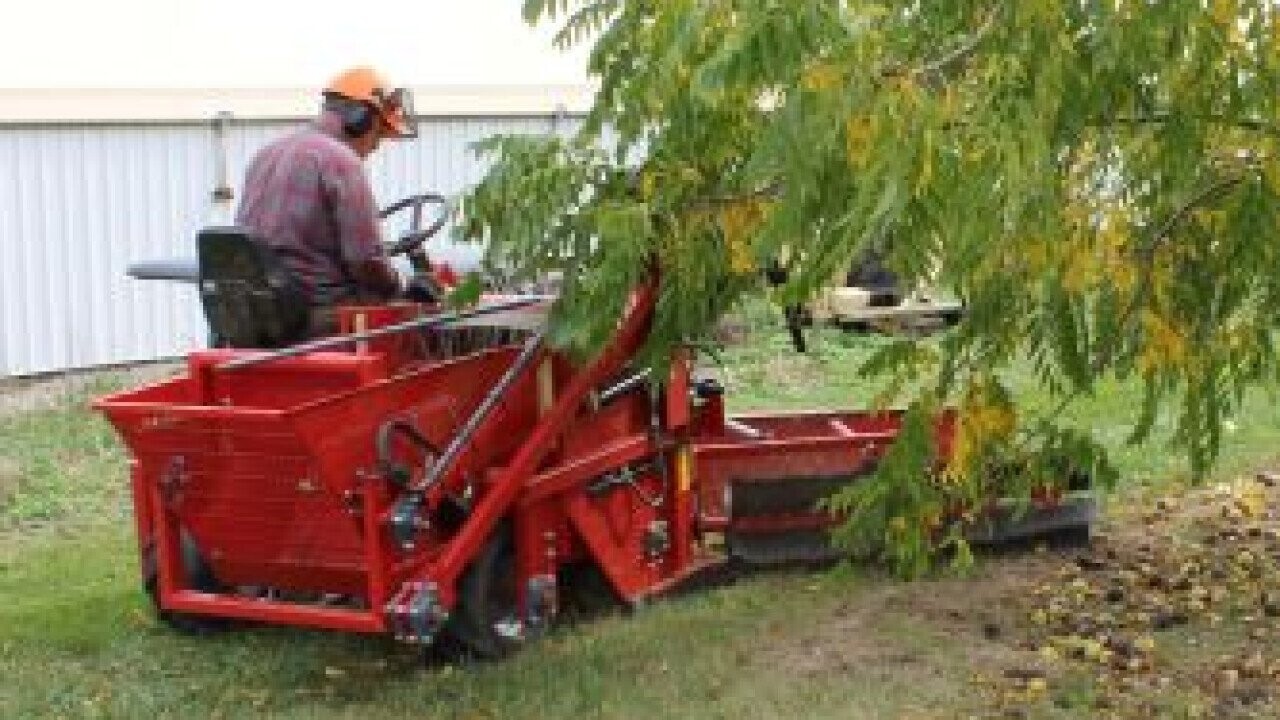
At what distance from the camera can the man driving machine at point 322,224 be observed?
21.8 ft

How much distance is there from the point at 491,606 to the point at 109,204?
7016mm

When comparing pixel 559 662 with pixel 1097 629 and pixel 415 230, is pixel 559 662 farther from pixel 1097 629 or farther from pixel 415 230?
pixel 1097 629

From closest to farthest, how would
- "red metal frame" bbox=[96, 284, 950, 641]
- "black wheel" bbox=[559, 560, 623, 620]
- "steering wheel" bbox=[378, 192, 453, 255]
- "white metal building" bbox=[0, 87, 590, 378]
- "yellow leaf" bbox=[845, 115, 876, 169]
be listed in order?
"yellow leaf" bbox=[845, 115, 876, 169] < "red metal frame" bbox=[96, 284, 950, 641] < "steering wheel" bbox=[378, 192, 453, 255] < "black wheel" bbox=[559, 560, 623, 620] < "white metal building" bbox=[0, 87, 590, 378]

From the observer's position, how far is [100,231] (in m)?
12.7

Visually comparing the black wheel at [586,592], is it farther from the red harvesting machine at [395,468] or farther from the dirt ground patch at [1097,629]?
the dirt ground patch at [1097,629]

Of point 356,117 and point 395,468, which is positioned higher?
point 356,117

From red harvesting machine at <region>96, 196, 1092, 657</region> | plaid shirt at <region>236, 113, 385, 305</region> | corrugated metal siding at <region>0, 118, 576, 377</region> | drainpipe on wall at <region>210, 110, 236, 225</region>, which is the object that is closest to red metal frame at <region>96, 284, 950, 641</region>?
red harvesting machine at <region>96, 196, 1092, 657</region>

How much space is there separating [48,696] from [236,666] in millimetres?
622

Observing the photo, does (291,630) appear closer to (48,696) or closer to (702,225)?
(48,696)

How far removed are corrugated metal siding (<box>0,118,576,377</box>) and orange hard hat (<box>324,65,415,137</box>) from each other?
5.74 m

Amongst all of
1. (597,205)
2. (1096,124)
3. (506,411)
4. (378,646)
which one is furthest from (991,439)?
(378,646)

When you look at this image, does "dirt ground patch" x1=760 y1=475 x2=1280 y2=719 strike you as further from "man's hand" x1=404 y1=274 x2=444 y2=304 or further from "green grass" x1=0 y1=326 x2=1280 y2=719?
"man's hand" x1=404 y1=274 x2=444 y2=304

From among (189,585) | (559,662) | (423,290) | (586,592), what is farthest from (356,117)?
(559,662)

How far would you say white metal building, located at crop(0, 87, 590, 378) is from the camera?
1218cm
